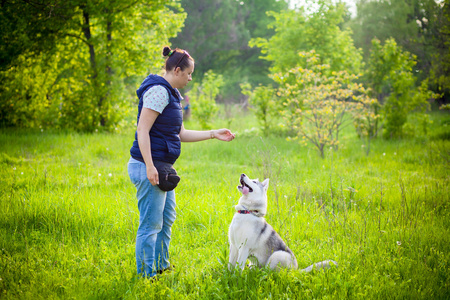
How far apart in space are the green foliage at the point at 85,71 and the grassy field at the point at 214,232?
3491 millimetres

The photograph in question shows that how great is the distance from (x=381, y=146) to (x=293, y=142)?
2759 mm

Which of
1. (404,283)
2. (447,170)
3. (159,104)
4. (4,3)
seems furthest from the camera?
(4,3)

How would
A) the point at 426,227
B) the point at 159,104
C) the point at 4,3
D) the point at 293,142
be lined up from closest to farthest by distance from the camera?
the point at 159,104
the point at 426,227
the point at 4,3
the point at 293,142

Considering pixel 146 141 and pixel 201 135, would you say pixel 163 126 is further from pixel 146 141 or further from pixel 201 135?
pixel 201 135

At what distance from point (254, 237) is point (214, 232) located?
1.25 metres

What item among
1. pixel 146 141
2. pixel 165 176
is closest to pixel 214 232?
pixel 165 176

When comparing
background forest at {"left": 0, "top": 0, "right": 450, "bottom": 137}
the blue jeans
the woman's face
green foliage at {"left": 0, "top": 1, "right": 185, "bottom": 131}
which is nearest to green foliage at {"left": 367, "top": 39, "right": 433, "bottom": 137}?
background forest at {"left": 0, "top": 0, "right": 450, "bottom": 137}

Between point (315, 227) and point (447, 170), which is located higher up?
point (447, 170)

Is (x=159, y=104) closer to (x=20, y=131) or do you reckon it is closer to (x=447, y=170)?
(x=447, y=170)

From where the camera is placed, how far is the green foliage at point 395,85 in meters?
11.2

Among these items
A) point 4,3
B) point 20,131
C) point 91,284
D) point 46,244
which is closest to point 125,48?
point 4,3

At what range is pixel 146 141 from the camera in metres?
2.78

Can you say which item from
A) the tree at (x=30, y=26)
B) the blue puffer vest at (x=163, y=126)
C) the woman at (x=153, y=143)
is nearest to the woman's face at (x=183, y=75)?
the woman at (x=153, y=143)

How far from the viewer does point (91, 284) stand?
298 cm
